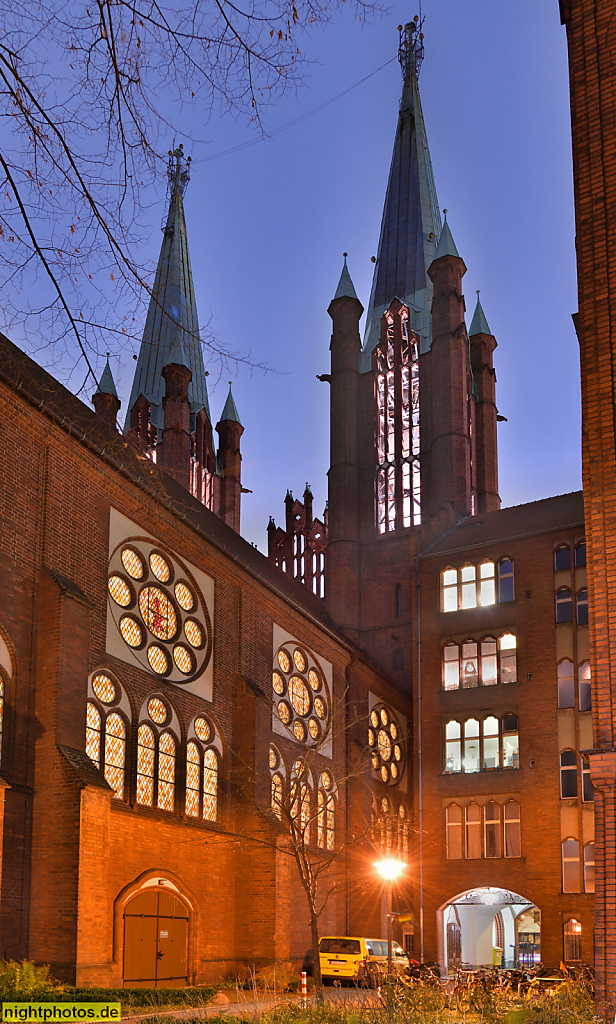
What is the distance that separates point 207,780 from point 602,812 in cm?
1484

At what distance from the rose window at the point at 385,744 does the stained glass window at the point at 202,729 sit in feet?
43.0

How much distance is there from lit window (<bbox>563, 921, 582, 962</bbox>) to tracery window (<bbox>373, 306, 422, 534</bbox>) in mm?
19657

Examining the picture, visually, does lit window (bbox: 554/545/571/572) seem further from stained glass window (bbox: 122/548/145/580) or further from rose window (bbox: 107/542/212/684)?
stained glass window (bbox: 122/548/145/580)

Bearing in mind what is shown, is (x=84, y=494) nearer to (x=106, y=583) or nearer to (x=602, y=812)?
(x=106, y=583)

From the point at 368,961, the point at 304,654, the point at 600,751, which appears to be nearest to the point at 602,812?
the point at 600,751

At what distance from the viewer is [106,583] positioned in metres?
24.9

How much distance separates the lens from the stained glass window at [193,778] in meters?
27.5

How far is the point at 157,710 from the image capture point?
26.5 metres

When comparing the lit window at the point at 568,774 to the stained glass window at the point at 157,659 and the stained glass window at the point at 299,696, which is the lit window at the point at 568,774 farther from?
the stained glass window at the point at 157,659

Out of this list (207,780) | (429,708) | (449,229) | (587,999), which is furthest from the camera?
(449,229)

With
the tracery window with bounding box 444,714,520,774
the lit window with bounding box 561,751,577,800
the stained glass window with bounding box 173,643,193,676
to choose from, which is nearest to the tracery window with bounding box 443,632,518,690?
the tracery window with bounding box 444,714,520,774

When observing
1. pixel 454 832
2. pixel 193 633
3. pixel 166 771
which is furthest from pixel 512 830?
pixel 166 771

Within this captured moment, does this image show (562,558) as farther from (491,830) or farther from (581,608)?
(491,830)

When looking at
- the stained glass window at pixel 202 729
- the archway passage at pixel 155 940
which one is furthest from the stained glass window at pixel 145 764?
the stained glass window at pixel 202 729
